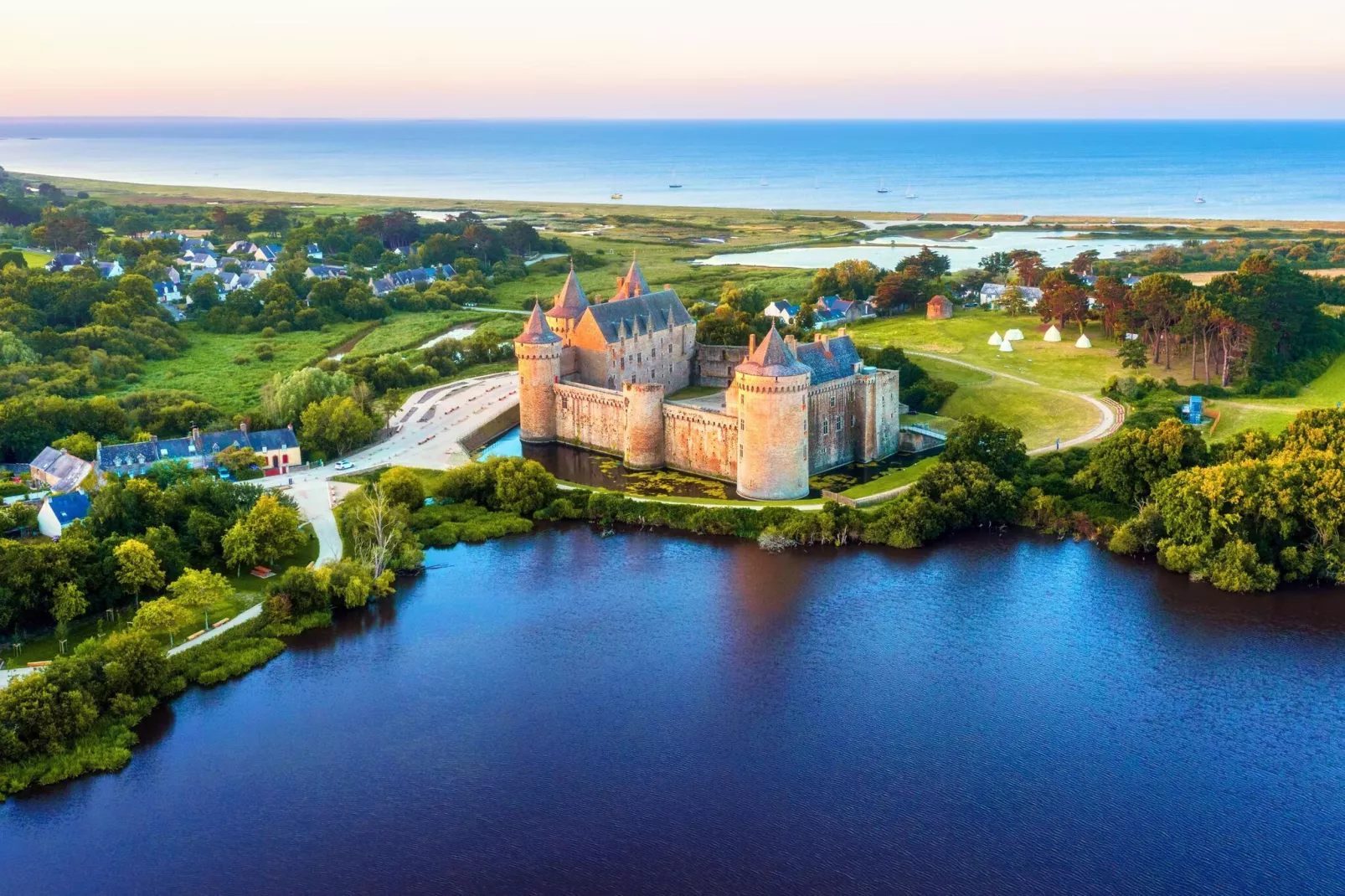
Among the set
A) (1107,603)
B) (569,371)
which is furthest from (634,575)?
(569,371)

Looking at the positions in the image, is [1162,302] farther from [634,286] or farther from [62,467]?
[62,467]

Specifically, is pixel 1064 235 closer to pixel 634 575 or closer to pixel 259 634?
pixel 634 575

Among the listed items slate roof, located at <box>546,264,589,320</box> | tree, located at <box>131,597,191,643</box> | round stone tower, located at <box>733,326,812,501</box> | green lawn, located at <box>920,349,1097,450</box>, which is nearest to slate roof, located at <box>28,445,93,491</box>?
tree, located at <box>131,597,191,643</box>

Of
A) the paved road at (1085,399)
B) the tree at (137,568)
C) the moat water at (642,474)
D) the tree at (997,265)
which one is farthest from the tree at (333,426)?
the tree at (997,265)

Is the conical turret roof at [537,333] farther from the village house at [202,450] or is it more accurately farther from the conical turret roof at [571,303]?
the village house at [202,450]

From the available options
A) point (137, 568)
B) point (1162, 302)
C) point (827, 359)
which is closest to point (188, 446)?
point (137, 568)

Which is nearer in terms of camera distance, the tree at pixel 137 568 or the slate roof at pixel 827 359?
the tree at pixel 137 568
